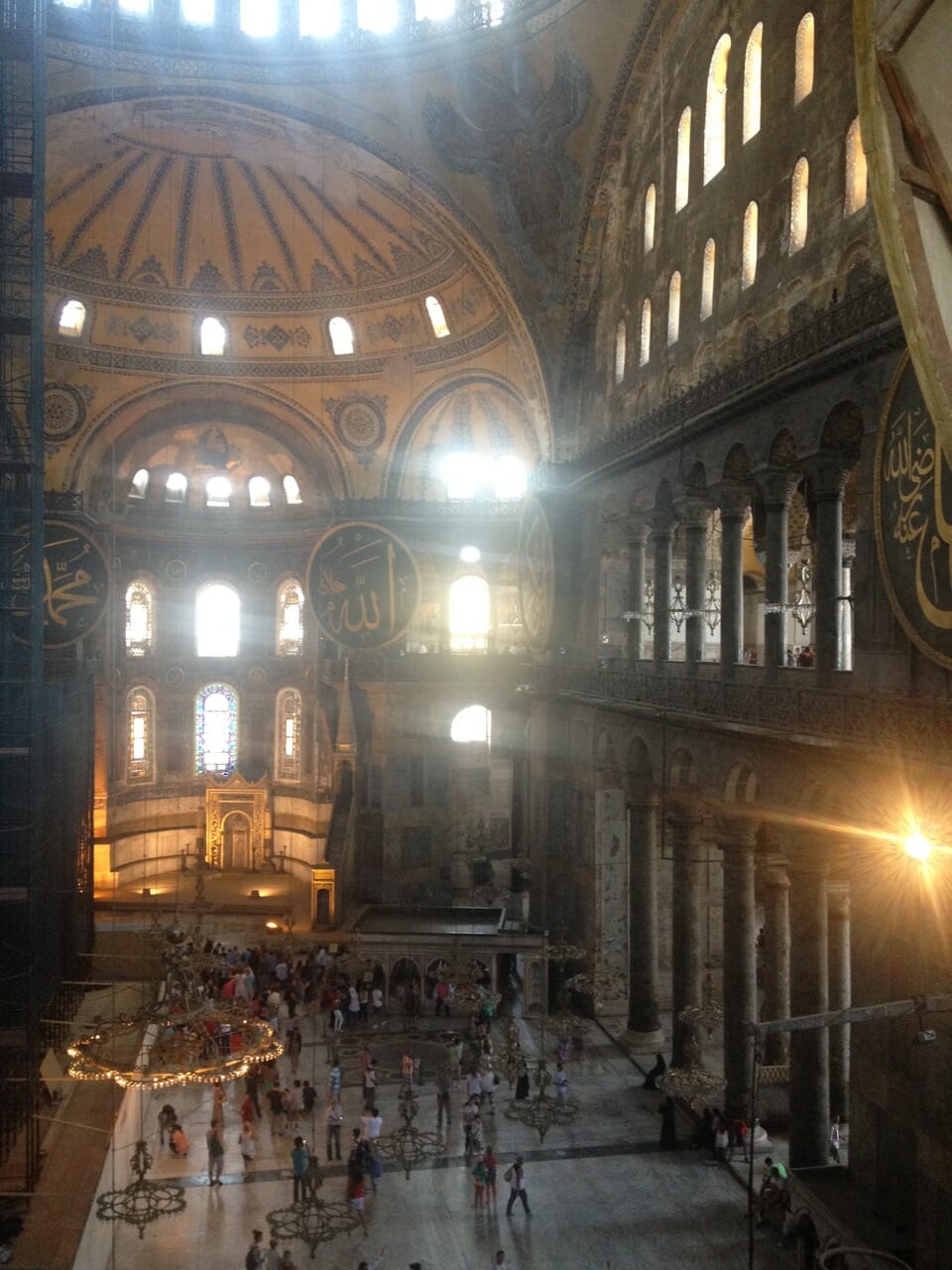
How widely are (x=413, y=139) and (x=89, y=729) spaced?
414 inches

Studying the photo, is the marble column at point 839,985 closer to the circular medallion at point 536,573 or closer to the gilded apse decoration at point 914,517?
the circular medallion at point 536,573

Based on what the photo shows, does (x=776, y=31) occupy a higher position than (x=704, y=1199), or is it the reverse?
(x=776, y=31)

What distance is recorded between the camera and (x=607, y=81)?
1608cm

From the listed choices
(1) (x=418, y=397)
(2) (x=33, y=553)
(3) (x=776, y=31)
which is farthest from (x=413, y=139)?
(2) (x=33, y=553)

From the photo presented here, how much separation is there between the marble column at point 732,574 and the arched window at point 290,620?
44.5ft

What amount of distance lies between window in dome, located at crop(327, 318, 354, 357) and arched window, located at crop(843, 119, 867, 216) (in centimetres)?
1353

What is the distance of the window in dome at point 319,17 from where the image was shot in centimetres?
1766

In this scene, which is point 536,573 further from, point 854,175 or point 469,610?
point 854,175

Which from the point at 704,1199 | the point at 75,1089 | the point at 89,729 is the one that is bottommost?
the point at 704,1199

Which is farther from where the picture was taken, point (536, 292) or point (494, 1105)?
point (536, 292)

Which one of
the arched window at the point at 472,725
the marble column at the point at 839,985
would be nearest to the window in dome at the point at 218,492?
the arched window at the point at 472,725

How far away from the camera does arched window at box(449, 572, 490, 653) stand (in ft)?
78.4

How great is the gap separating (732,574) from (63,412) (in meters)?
14.3

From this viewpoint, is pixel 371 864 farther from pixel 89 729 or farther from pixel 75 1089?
pixel 75 1089
